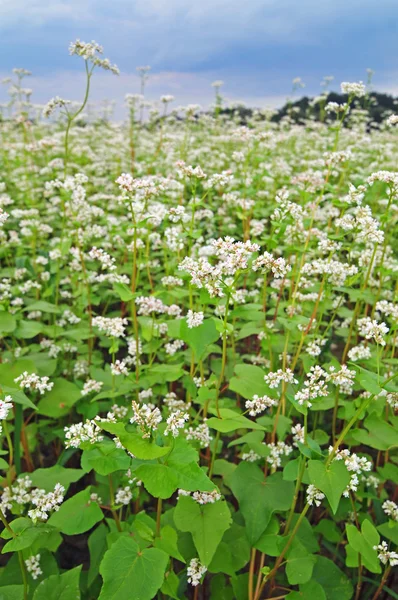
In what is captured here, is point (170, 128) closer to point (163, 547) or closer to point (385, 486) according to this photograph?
point (385, 486)

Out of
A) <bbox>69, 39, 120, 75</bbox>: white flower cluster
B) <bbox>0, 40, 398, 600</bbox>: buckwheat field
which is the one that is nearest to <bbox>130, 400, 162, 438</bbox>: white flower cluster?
<bbox>0, 40, 398, 600</bbox>: buckwheat field

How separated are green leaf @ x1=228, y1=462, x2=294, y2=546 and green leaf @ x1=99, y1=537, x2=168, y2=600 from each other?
2.27 ft

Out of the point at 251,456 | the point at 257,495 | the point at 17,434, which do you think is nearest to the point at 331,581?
the point at 257,495

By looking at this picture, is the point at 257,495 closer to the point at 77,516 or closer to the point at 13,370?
the point at 77,516

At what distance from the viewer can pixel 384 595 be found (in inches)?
121

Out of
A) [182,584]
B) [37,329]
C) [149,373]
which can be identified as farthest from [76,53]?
[182,584]

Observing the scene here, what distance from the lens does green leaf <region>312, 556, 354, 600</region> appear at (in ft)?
8.74

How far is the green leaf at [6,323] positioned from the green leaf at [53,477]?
3.53ft

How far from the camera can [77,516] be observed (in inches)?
93.0

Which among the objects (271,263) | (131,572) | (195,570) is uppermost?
(271,263)

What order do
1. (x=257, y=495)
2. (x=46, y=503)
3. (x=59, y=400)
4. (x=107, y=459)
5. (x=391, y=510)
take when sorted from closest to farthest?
(x=107, y=459), (x=46, y=503), (x=257, y=495), (x=391, y=510), (x=59, y=400)

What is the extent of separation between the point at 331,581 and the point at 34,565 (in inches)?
69.3

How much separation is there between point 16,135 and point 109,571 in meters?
16.3

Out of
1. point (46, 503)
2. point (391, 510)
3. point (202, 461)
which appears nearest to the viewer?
point (46, 503)
